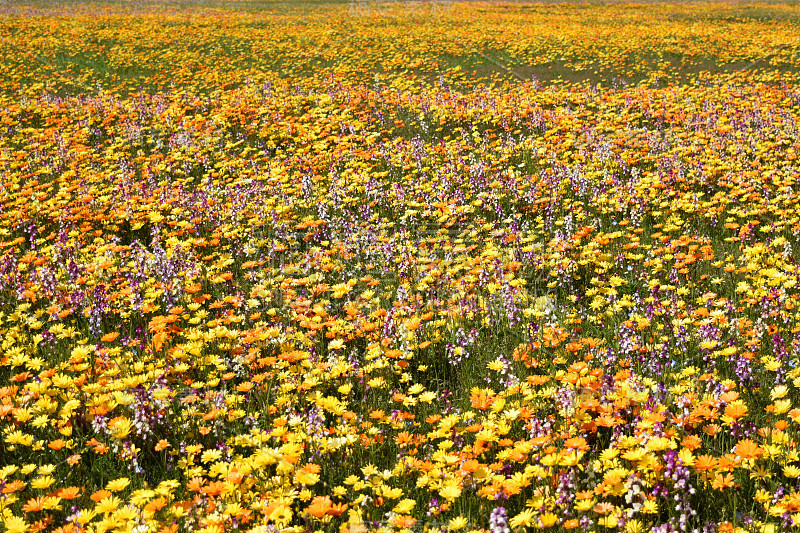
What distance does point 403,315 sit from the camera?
16.2ft

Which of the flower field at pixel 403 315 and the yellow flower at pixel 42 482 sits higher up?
the flower field at pixel 403 315

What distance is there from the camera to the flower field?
120 inches

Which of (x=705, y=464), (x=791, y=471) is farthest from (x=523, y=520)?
(x=791, y=471)

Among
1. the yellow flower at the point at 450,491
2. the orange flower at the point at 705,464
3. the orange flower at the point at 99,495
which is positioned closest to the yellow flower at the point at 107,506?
the orange flower at the point at 99,495

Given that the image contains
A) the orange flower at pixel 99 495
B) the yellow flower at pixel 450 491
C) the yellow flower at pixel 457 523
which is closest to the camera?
the yellow flower at pixel 457 523

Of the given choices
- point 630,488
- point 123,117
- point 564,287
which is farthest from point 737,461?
point 123,117

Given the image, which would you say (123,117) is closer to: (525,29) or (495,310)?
(495,310)

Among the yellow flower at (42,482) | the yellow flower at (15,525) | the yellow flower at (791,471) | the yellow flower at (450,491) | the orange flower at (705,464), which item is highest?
the orange flower at (705,464)

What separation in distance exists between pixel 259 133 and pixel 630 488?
954 cm

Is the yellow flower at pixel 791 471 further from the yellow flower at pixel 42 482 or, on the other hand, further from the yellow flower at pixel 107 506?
the yellow flower at pixel 42 482

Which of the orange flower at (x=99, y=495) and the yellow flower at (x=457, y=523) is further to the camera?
the orange flower at (x=99, y=495)

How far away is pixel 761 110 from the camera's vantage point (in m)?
10.8

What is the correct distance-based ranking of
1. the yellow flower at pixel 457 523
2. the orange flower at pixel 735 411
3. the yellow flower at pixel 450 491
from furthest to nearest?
the orange flower at pixel 735 411 < the yellow flower at pixel 450 491 < the yellow flower at pixel 457 523

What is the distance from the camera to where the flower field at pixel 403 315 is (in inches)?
120
